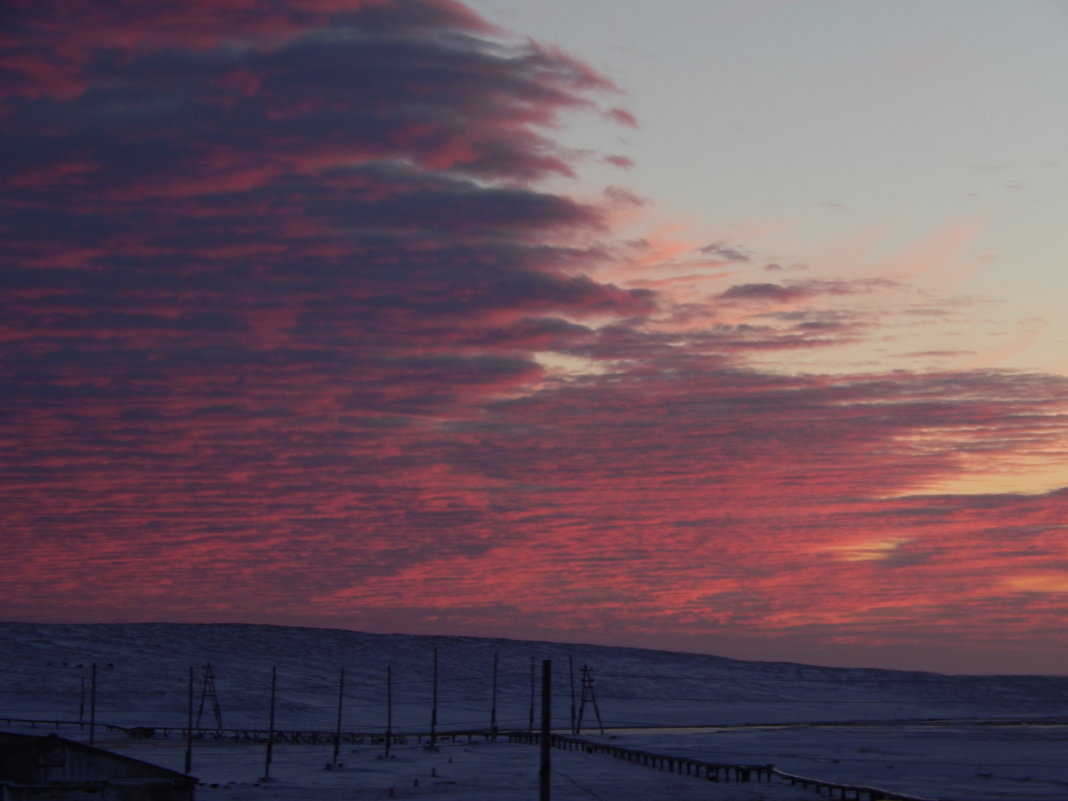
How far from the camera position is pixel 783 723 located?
565 feet

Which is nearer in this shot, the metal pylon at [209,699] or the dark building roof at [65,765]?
the dark building roof at [65,765]

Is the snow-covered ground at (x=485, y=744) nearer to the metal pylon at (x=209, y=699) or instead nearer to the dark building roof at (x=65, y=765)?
the metal pylon at (x=209, y=699)

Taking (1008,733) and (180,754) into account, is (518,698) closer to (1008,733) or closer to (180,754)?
(1008,733)

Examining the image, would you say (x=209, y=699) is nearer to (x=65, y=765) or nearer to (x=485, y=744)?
(x=485, y=744)

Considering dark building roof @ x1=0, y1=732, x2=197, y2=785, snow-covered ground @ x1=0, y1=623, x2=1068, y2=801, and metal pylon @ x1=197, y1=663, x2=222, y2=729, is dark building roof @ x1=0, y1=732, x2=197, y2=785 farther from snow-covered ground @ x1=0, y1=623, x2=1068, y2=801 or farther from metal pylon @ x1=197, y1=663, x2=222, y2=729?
metal pylon @ x1=197, y1=663, x2=222, y2=729

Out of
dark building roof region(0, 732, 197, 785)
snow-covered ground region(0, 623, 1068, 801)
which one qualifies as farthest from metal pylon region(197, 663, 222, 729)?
dark building roof region(0, 732, 197, 785)

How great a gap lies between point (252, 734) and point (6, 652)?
7993 centimetres

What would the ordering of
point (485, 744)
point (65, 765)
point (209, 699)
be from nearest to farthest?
point (65, 765)
point (485, 744)
point (209, 699)

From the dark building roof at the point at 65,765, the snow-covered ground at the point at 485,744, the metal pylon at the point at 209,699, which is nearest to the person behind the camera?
the dark building roof at the point at 65,765

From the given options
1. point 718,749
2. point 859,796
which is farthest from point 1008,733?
point 859,796

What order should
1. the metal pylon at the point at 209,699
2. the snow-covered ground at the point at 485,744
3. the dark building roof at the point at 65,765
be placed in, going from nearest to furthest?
the dark building roof at the point at 65,765
the snow-covered ground at the point at 485,744
the metal pylon at the point at 209,699

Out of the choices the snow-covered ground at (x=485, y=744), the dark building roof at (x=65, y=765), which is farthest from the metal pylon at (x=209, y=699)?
the dark building roof at (x=65, y=765)

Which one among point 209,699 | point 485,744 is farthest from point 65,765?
point 209,699

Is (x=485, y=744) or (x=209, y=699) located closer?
(x=485, y=744)
